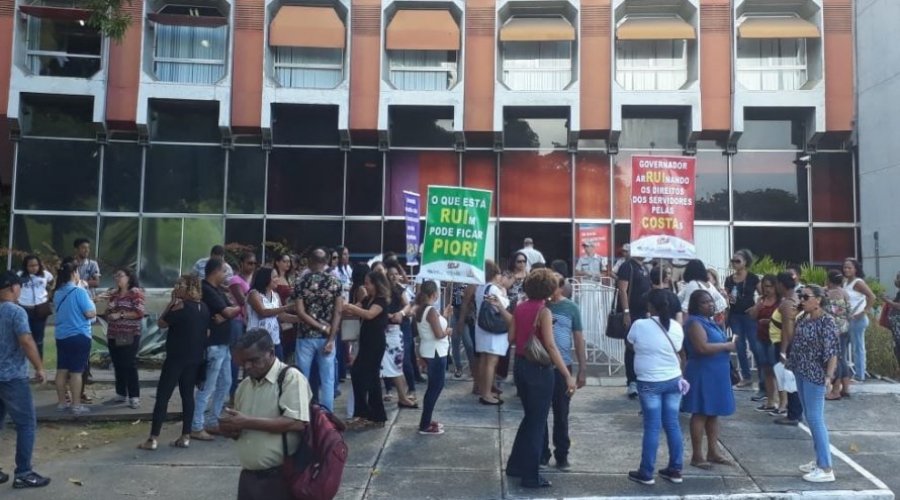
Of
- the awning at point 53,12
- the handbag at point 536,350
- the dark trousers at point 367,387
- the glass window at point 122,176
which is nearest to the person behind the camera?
the handbag at point 536,350

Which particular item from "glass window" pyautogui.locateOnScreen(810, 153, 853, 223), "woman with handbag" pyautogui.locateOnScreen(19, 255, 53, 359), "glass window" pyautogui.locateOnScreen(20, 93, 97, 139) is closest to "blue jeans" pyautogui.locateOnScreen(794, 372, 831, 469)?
"woman with handbag" pyautogui.locateOnScreen(19, 255, 53, 359)

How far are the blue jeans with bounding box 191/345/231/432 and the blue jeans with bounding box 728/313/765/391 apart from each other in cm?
613

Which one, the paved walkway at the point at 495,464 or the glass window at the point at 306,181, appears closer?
the paved walkway at the point at 495,464

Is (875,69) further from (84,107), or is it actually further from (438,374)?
(84,107)

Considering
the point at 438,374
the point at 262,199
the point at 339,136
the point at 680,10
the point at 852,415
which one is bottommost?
the point at 852,415

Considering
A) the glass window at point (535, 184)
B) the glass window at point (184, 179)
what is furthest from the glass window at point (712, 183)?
the glass window at point (184, 179)

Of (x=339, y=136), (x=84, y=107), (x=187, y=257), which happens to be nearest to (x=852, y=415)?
(x=339, y=136)

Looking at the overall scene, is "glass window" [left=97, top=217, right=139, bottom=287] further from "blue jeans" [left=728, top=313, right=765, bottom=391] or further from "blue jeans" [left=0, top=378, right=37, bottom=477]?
"blue jeans" [left=728, top=313, right=765, bottom=391]

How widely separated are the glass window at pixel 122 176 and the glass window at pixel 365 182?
5476mm

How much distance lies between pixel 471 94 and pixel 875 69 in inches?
389

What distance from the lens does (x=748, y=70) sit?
65.2 ft

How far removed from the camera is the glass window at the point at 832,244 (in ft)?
64.7

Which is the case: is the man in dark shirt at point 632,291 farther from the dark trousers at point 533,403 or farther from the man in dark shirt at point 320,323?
the man in dark shirt at point 320,323

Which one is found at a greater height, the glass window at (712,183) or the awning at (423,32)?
the awning at (423,32)
